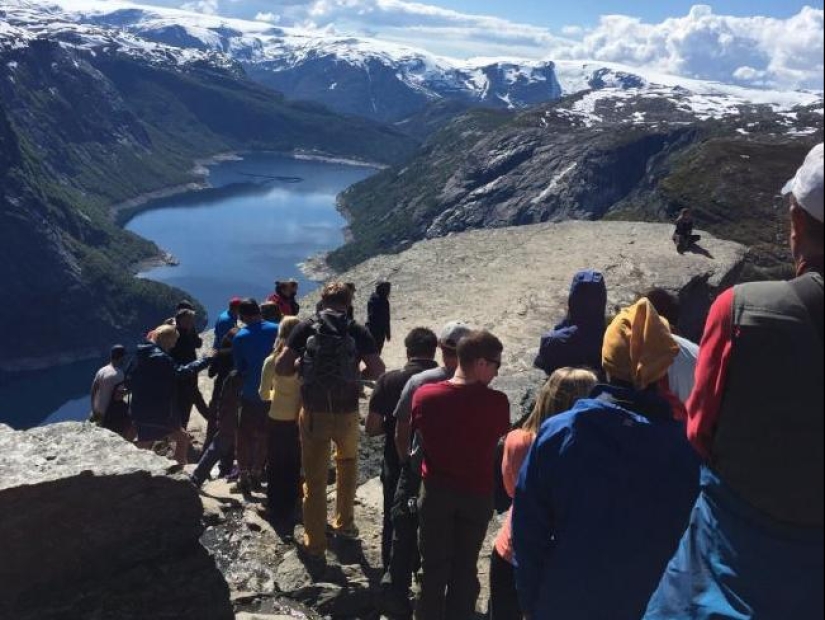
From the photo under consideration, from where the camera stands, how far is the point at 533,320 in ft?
65.1

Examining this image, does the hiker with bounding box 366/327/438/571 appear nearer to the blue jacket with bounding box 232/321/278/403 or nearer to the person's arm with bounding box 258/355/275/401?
the person's arm with bounding box 258/355/275/401

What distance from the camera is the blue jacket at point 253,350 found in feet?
30.7

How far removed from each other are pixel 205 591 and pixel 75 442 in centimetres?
165

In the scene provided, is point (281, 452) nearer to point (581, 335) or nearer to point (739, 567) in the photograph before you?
point (581, 335)

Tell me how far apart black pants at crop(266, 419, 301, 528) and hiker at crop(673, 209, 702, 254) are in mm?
19467

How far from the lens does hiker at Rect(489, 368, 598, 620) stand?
4.88m

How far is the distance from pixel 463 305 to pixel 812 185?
19305mm

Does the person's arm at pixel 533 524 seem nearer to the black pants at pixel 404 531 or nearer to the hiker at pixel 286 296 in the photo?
the black pants at pixel 404 531

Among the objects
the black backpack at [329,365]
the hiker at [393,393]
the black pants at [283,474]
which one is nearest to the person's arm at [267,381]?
the black pants at [283,474]

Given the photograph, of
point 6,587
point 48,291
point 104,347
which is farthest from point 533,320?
point 48,291

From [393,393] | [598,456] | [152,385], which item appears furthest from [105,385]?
[598,456]

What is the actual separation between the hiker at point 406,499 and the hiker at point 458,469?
490mm

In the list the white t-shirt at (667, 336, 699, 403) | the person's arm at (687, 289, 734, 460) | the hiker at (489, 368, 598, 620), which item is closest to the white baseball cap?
the person's arm at (687, 289, 734, 460)

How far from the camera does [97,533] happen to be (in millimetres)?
6047
